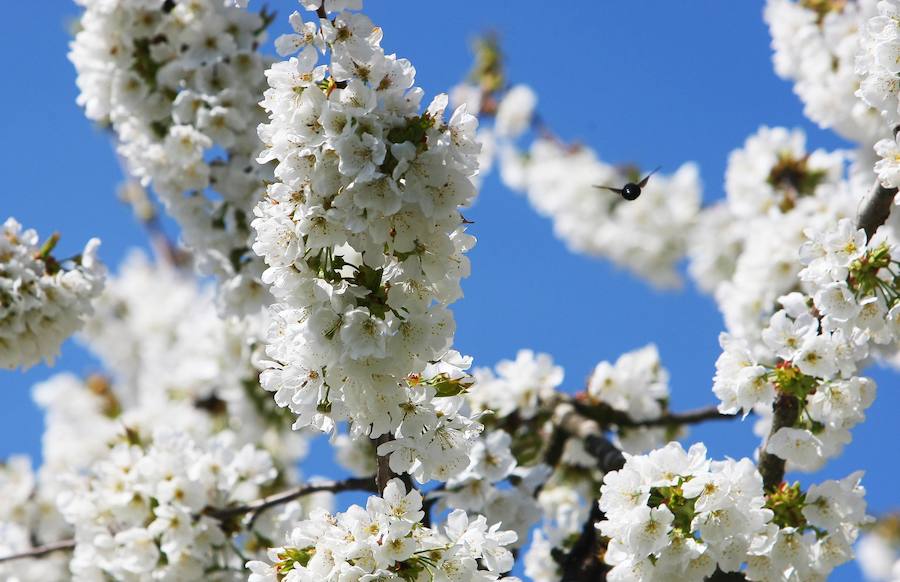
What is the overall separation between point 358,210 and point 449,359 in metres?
0.65

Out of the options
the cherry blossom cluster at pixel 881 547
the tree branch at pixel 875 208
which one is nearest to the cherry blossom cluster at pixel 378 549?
the tree branch at pixel 875 208

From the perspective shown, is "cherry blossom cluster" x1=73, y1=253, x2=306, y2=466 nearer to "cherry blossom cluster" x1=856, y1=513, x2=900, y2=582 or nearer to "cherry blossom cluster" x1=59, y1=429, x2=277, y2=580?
"cherry blossom cluster" x1=59, y1=429, x2=277, y2=580

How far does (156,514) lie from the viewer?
473cm

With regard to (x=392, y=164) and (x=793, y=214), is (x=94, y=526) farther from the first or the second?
(x=793, y=214)

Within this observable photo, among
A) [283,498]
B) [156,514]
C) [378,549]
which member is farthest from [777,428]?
[156,514]

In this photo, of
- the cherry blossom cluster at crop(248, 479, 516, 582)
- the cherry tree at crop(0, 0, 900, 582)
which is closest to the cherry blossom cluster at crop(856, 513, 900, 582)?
the cherry tree at crop(0, 0, 900, 582)

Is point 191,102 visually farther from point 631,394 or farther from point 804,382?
point 804,382

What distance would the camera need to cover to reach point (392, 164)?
2908 millimetres

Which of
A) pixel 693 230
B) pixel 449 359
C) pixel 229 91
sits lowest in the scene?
pixel 449 359

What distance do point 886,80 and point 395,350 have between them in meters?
2.09

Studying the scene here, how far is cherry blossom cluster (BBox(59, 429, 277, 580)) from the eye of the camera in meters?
4.71

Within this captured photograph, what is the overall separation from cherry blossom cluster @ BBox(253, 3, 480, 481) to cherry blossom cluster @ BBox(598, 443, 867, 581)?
2.59 ft

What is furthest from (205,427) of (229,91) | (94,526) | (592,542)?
(592,542)

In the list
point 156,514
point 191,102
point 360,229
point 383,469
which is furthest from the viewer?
point 191,102
